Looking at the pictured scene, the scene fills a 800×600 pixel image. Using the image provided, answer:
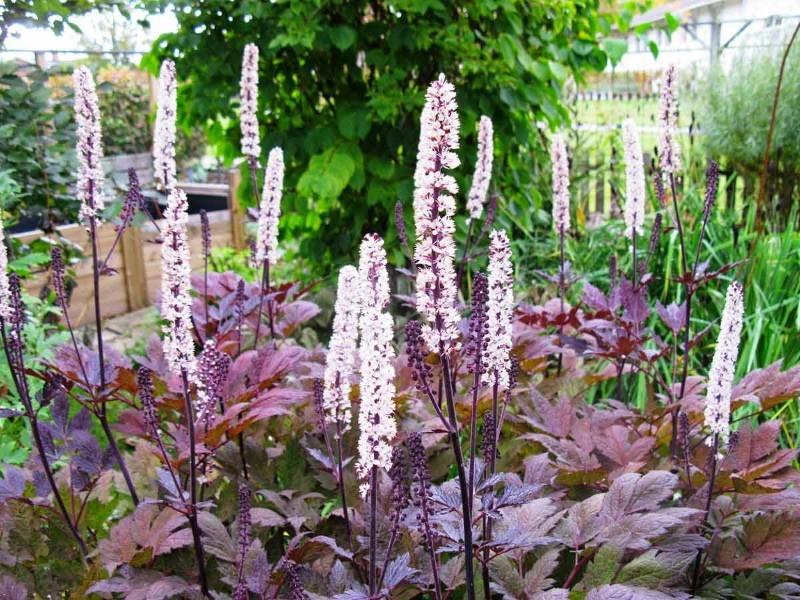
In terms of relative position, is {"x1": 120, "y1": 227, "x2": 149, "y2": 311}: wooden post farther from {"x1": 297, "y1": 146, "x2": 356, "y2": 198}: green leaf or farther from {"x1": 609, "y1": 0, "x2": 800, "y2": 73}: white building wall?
{"x1": 609, "y1": 0, "x2": 800, "y2": 73}: white building wall

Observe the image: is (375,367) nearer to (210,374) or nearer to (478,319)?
(478,319)

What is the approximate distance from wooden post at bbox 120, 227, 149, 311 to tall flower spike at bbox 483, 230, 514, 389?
5.49 meters

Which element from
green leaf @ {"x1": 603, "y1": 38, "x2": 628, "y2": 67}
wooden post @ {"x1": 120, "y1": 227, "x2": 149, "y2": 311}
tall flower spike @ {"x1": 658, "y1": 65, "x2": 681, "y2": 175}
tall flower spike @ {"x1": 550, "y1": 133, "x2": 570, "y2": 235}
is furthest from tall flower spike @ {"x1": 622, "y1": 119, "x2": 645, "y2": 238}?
wooden post @ {"x1": 120, "y1": 227, "x2": 149, "y2": 311}

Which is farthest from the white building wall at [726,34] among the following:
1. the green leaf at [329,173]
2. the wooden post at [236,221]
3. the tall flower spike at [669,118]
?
the wooden post at [236,221]

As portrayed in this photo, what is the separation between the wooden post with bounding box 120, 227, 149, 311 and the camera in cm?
653

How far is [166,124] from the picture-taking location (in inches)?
86.6

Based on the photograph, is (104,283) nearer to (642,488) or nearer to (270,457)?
(270,457)

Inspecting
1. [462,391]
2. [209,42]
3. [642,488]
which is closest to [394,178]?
[209,42]

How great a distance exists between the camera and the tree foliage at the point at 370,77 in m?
4.23

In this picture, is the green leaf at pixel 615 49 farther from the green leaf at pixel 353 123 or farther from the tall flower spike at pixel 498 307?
the tall flower spike at pixel 498 307

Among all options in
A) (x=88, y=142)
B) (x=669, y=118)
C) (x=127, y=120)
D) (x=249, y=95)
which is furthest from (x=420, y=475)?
(x=127, y=120)

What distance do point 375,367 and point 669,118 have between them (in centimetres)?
155

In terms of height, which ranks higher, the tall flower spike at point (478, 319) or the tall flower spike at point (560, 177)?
the tall flower spike at point (560, 177)

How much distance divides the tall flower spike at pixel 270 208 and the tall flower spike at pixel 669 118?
1154 millimetres
